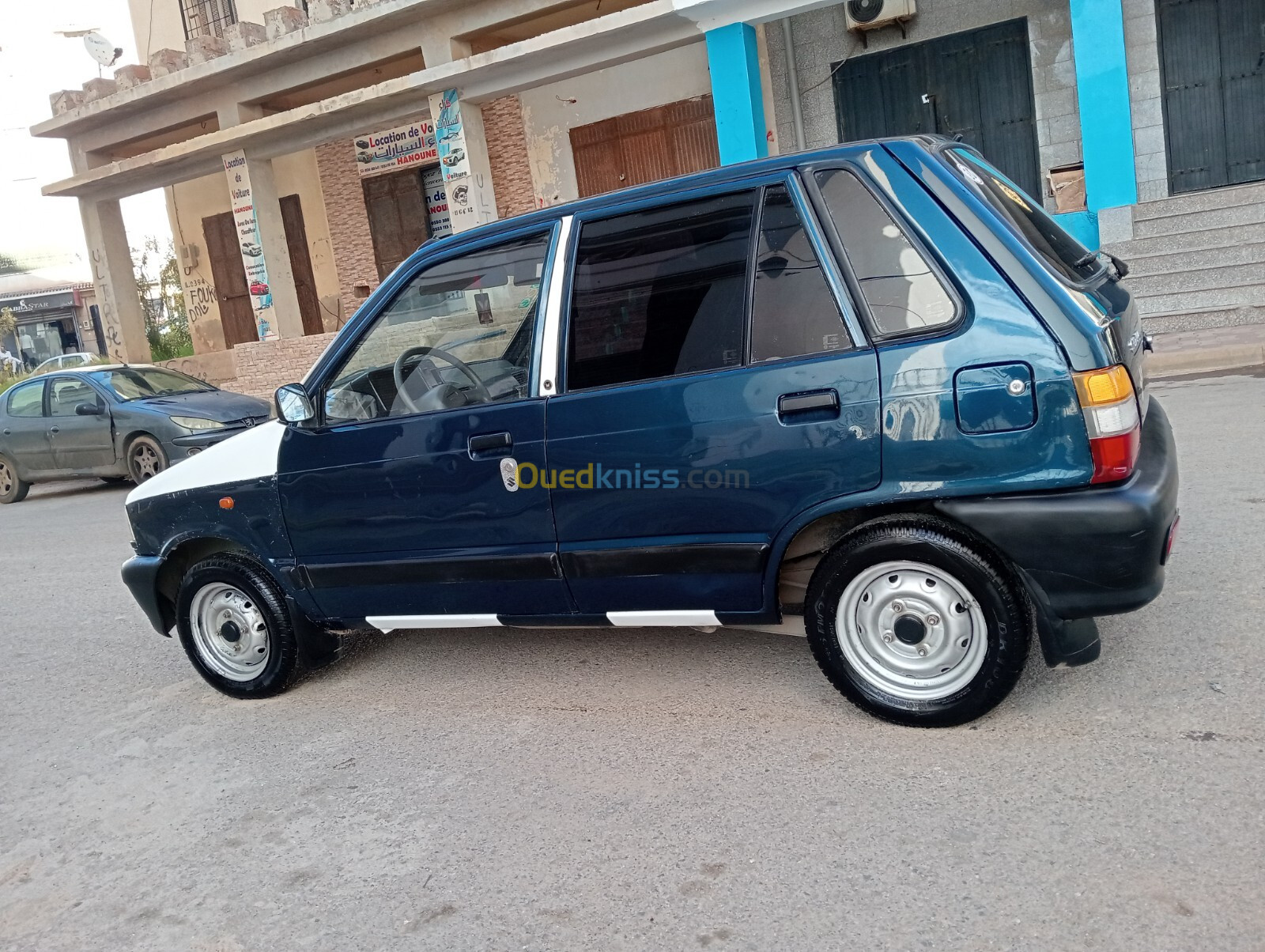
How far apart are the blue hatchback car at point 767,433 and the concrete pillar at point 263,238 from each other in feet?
50.3

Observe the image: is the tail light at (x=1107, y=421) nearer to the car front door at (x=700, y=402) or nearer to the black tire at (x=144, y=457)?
the car front door at (x=700, y=402)

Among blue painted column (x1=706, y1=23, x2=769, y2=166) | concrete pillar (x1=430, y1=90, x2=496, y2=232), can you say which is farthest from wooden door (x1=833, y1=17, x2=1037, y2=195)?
concrete pillar (x1=430, y1=90, x2=496, y2=232)

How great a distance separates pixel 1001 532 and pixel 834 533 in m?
0.59

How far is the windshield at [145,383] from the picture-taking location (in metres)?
12.1

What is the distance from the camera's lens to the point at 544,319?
3.75 m

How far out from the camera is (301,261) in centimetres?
2133

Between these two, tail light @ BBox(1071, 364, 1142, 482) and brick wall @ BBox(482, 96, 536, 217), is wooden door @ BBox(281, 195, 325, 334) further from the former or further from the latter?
tail light @ BBox(1071, 364, 1142, 482)

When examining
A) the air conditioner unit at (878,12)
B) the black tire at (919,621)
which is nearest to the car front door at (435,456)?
the black tire at (919,621)

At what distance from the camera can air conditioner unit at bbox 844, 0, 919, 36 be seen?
14125 millimetres

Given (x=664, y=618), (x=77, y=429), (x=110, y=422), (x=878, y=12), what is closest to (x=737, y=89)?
(x=878, y=12)

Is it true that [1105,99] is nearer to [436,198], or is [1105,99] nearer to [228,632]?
[228,632]

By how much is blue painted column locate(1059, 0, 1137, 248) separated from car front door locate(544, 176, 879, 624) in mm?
10198

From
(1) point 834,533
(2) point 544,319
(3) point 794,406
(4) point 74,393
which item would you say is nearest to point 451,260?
(2) point 544,319
